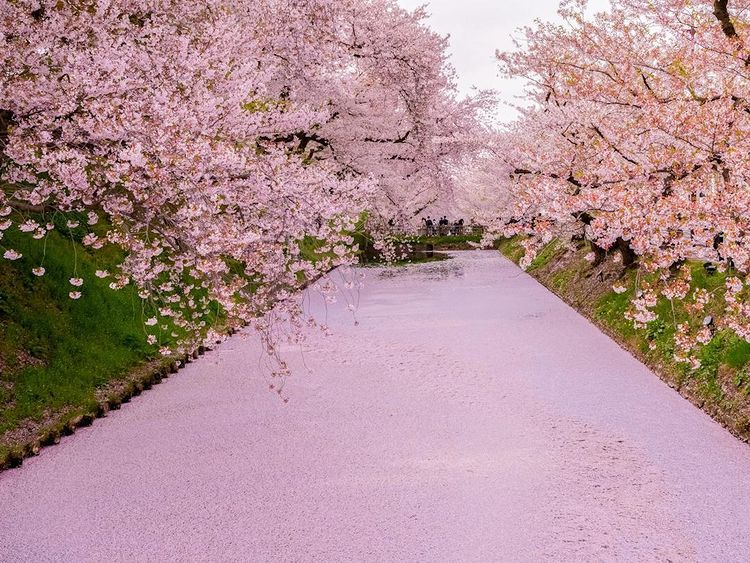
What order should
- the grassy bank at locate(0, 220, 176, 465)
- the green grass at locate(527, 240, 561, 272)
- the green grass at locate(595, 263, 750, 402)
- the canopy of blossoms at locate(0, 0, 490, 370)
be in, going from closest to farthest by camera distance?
the canopy of blossoms at locate(0, 0, 490, 370) → the grassy bank at locate(0, 220, 176, 465) → the green grass at locate(595, 263, 750, 402) → the green grass at locate(527, 240, 561, 272)

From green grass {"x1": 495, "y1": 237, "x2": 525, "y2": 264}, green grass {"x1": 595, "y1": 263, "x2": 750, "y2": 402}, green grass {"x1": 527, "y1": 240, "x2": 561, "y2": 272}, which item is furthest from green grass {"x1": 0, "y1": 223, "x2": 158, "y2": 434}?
green grass {"x1": 495, "y1": 237, "x2": 525, "y2": 264}

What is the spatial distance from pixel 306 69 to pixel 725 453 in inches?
487

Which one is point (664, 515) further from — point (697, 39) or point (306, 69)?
point (306, 69)

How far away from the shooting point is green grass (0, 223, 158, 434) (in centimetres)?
988

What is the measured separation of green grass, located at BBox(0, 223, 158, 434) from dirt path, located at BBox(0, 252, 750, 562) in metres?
0.95

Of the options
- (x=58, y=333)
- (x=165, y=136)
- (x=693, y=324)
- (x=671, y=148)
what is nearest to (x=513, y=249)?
(x=693, y=324)

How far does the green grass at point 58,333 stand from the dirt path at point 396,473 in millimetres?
945

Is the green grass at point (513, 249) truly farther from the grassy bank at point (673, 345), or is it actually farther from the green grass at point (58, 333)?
the green grass at point (58, 333)

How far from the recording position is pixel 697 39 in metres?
10.3

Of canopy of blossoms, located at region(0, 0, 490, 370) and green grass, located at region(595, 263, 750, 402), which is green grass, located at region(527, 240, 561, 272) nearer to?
green grass, located at region(595, 263, 750, 402)

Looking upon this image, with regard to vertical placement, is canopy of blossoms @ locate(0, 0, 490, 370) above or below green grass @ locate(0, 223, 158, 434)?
above

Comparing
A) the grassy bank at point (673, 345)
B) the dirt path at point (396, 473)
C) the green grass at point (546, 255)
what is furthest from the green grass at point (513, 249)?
the dirt path at point (396, 473)

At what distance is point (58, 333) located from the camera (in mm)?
11461

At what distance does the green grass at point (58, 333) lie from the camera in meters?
9.88
